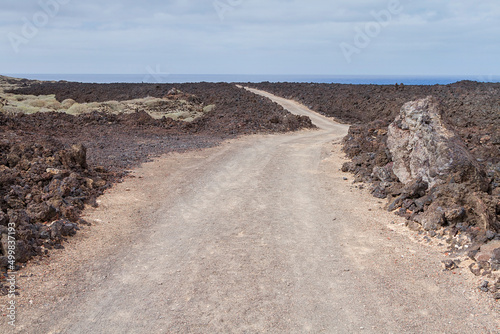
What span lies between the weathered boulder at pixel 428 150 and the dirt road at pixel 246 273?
5.16ft

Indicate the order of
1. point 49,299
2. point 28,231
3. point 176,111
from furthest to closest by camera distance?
1. point 176,111
2. point 28,231
3. point 49,299

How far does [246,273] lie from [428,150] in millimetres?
6787

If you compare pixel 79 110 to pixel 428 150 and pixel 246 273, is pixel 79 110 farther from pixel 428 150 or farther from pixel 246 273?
pixel 246 273

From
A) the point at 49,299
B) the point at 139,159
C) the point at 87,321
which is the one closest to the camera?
the point at 87,321

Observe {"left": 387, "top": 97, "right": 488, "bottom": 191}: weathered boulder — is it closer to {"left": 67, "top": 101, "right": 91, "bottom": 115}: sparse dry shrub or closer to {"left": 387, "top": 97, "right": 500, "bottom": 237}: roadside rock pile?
{"left": 387, "top": 97, "right": 500, "bottom": 237}: roadside rock pile

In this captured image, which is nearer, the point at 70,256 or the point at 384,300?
the point at 384,300

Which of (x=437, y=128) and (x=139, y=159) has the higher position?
(x=437, y=128)

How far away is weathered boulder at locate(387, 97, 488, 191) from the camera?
9.70 metres

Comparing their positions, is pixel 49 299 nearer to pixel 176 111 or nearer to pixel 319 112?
pixel 176 111

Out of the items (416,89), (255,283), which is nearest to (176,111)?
(255,283)

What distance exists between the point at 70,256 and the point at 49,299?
1.62 m

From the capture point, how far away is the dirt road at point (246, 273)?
5.63 meters

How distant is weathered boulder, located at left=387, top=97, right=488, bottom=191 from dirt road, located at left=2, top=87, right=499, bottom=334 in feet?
5.16

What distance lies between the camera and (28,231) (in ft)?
24.7
